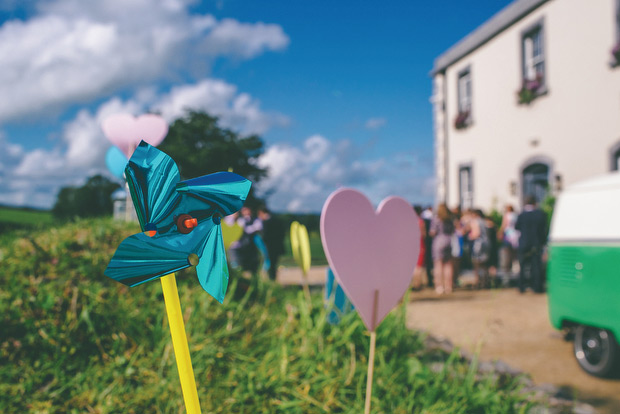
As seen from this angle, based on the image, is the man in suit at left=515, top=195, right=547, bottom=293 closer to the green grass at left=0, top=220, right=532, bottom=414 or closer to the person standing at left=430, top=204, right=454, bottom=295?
the person standing at left=430, top=204, right=454, bottom=295

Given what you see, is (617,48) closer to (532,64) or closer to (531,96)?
(531,96)

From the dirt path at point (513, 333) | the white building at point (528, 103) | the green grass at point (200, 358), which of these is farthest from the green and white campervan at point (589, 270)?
the white building at point (528, 103)

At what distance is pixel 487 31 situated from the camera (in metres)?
11.8

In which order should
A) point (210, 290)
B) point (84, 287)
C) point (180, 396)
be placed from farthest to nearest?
1. point (84, 287)
2. point (180, 396)
3. point (210, 290)

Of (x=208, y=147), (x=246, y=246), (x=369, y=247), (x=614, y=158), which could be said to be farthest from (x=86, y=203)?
(x=208, y=147)

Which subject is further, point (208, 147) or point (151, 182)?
point (208, 147)

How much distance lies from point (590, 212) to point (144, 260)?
137 inches

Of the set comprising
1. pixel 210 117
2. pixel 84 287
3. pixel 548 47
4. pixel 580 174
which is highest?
pixel 210 117

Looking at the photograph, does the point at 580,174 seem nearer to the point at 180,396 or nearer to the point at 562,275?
the point at 562,275

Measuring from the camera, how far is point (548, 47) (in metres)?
9.78

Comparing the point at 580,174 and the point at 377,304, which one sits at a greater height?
the point at 580,174

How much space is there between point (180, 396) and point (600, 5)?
1014cm

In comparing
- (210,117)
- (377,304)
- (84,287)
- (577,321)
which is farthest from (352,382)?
(210,117)

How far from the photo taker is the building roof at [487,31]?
34.2 ft
